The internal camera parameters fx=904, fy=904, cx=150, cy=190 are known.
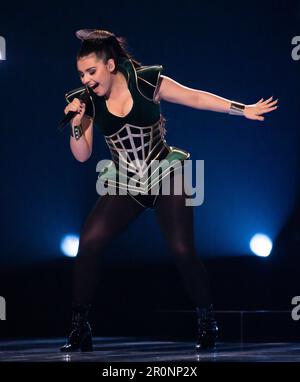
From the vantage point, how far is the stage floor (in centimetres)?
348

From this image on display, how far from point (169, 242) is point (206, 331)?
43 centimetres

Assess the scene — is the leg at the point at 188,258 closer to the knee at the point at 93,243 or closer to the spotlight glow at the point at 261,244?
the knee at the point at 93,243

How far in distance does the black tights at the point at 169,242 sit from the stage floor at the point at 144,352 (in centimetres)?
27

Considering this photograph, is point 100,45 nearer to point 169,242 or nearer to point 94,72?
point 94,72

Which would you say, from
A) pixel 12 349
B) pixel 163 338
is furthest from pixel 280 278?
pixel 12 349

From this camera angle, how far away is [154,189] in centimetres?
410

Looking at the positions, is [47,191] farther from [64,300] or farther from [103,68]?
[103,68]

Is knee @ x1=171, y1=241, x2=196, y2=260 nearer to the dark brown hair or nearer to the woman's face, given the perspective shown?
the woman's face

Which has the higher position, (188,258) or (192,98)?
(192,98)

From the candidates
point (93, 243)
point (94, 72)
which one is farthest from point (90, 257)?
point (94, 72)

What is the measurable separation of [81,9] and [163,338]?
1.91 meters

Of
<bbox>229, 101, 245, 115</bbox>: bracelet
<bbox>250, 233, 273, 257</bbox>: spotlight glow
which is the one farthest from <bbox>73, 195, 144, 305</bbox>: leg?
<bbox>250, 233, 273, 257</bbox>: spotlight glow

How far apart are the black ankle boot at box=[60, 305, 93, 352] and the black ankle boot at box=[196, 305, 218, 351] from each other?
0.49 metres

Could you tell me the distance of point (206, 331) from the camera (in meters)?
4.04
